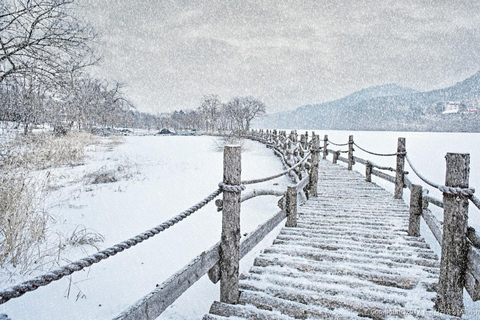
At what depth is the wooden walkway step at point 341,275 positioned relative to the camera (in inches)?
103

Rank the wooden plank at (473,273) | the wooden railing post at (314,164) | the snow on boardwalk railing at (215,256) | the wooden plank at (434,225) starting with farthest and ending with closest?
the wooden railing post at (314,164) → the wooden plank at (434,225) → the wooden plank at (473,273) → the snow on boardwalk railing at (215,256)

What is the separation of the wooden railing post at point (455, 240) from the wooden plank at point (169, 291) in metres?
2.11

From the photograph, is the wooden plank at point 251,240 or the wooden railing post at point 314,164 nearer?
the wooden plank at point 251,240

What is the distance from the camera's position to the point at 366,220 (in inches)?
210

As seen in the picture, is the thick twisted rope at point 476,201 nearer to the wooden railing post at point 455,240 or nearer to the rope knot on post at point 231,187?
the wooden railing post at point 455,240

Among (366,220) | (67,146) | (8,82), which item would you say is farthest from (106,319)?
(67,146)

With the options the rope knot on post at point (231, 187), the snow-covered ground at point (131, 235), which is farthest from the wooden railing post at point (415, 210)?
the rope knot on post at point (231, 187)

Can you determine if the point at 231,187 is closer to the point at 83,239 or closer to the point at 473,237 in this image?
the point at 473,237

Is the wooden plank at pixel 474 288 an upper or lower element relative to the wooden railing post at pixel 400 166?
lower

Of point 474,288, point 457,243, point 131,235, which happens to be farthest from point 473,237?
point 131,235

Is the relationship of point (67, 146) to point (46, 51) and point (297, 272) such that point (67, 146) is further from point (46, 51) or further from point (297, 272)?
point (297, 272)

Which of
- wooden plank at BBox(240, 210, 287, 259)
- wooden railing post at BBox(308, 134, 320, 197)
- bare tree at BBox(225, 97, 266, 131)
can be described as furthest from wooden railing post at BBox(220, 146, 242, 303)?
bare tree at BBox(225, 97, 266, 131)

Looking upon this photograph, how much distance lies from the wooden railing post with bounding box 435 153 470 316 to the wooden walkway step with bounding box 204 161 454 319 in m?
0.21

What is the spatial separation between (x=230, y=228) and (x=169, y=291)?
809mm
